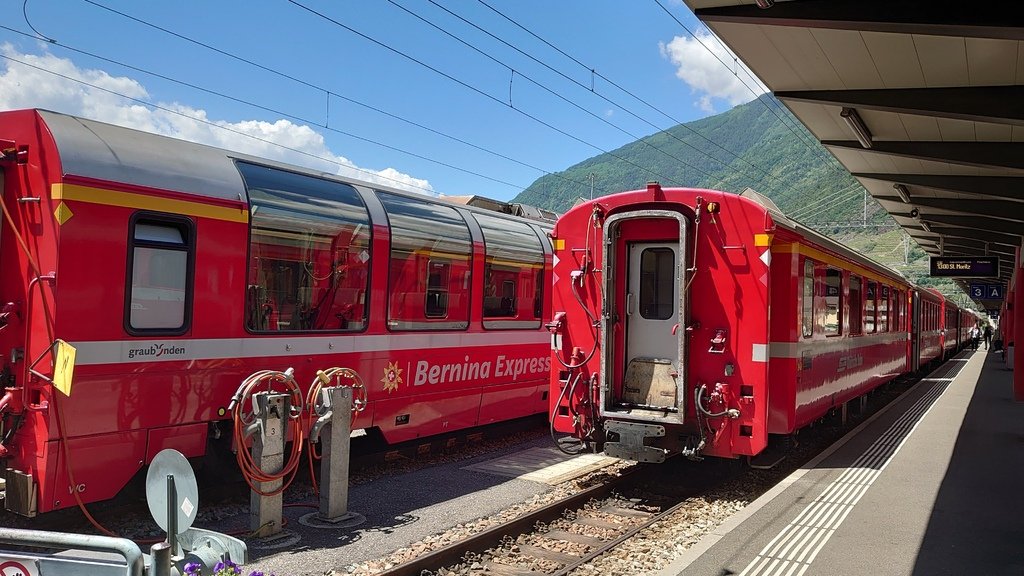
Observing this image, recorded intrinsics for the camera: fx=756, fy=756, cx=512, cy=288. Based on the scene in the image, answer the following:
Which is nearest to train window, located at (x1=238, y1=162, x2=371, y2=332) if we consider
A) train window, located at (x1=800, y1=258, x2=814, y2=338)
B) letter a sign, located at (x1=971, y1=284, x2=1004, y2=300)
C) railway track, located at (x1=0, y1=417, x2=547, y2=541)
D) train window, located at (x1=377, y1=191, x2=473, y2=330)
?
train window, located at (x1=377, y1=191, x2=473, y2=330)

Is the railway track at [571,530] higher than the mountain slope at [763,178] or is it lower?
lower

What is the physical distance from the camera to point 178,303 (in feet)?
20.7

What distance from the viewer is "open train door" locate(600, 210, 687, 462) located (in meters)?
7.76

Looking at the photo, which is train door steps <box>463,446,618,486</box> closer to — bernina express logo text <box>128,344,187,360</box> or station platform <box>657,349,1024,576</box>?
station platform <box>657,349,1024,576</box>

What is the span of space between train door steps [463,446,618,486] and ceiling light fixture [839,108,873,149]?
514 centimetres

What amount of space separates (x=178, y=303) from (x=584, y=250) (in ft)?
13.6

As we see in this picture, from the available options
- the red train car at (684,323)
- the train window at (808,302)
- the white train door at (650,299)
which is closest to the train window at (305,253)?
the red train car at (684,323)

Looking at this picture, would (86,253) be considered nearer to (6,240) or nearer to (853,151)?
(6,240)

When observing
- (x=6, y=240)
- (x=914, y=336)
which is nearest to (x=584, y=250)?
(x=6, y=240)

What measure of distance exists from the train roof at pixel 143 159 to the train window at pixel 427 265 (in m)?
1.83

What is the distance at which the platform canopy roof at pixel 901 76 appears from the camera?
6098 millimetres

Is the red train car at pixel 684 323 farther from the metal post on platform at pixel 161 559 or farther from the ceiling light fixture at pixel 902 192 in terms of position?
the ceiling light fixture at pixel 902 192

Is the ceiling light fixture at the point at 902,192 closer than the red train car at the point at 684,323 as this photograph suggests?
No

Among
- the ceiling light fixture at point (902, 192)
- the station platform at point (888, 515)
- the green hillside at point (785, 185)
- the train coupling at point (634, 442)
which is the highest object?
the green hillside at point (785, 185)
